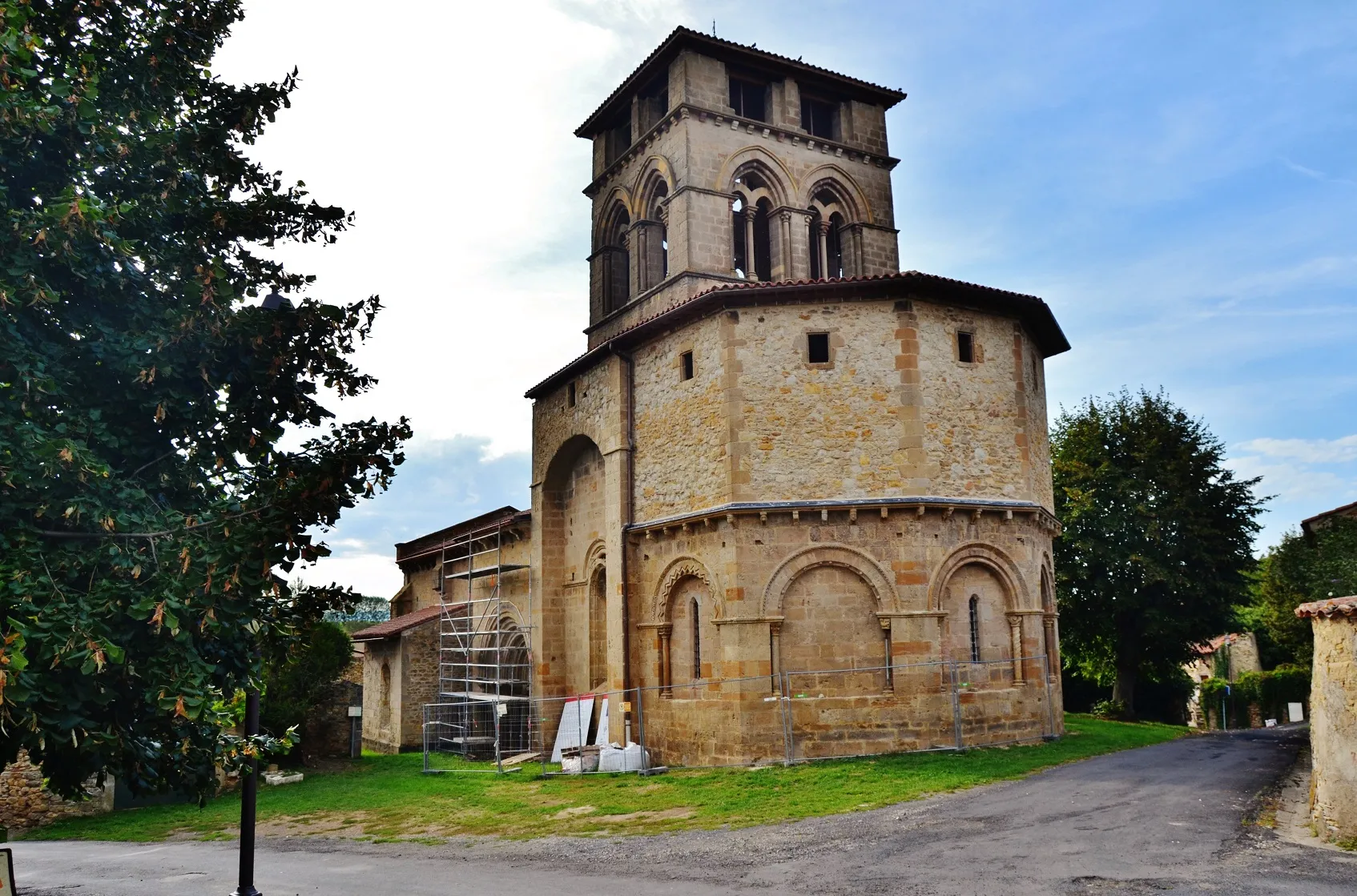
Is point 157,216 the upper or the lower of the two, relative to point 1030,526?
upper

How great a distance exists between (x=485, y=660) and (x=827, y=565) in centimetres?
1443

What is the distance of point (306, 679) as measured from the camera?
25703mm

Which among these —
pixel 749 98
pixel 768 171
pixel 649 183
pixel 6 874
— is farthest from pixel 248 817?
pixel 749 98

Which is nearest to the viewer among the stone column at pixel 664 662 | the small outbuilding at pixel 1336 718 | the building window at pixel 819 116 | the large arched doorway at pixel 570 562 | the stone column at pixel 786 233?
the small outbuilding at pixel 1336 718

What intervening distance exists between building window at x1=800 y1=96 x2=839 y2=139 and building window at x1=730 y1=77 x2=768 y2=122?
114 cm

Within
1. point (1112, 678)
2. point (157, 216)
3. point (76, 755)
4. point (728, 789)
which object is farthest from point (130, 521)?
point (1112, 678)

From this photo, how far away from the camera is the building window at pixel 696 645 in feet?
64.3

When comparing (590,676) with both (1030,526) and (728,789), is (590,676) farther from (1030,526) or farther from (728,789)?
(1030,526)

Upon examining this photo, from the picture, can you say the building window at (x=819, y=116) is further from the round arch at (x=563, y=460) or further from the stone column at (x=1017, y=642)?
the stone column at (x=1017, y=642)

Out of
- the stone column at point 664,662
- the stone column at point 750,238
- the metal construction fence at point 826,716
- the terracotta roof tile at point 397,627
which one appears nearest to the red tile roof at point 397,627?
the terracotta roof tile at point 397,627

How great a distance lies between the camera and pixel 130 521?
6.82m

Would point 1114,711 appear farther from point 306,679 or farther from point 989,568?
point 306,679

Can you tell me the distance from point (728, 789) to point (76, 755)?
10.6 metres

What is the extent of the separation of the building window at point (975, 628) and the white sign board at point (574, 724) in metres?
8.67
